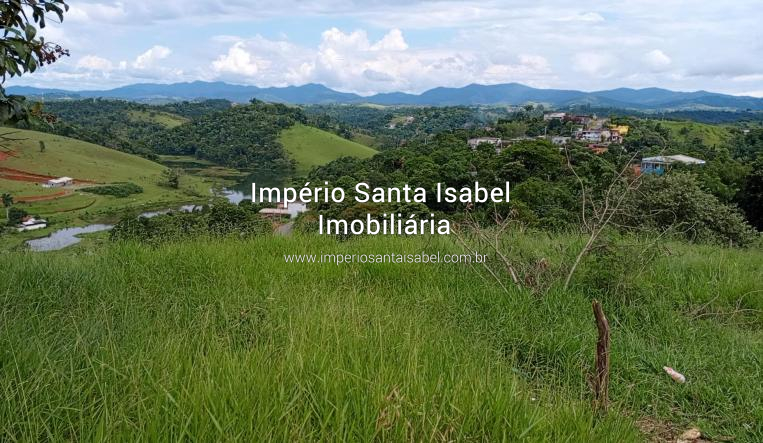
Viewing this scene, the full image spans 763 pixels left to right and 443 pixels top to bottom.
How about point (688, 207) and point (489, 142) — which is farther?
point (489, 142)

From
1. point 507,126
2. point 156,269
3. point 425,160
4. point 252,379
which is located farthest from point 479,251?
point 507,126

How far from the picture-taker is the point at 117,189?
2245 inches

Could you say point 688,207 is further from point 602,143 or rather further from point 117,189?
point 117,189

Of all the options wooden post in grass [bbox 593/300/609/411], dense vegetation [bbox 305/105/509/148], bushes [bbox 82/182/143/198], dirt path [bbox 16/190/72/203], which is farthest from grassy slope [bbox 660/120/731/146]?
wooden post in grass [bbox 593/300/609/411]

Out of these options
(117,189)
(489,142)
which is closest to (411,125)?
(117,189)

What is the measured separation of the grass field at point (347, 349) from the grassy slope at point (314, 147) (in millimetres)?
80820

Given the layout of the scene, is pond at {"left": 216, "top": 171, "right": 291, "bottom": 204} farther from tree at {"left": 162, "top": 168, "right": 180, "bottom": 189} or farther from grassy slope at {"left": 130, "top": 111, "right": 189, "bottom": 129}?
grassy slope at {"left": 130, "top": 111, "right": 189, "bottom": 129}

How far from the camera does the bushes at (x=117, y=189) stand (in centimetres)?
5492

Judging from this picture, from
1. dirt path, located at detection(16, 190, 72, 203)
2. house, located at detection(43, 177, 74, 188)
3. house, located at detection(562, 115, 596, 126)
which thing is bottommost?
dirt path, located at detection(16, 190, 72, 203)

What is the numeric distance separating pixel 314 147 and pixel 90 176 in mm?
42043

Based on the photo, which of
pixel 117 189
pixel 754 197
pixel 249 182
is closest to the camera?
pixel 754 197

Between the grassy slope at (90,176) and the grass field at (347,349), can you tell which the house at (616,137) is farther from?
the grassy slope at (90,176)

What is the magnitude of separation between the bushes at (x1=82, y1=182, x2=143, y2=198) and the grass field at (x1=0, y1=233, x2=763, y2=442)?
5717 cm

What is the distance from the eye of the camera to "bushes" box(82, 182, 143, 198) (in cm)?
5492
